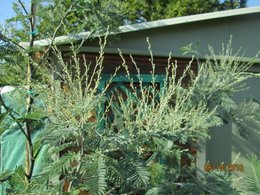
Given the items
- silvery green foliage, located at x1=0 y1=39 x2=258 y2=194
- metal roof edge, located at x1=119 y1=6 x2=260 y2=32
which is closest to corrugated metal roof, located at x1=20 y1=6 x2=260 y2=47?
metal roof edge, located at x1=119 y1=6 x2=260 y2=32

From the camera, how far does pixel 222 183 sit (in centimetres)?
370

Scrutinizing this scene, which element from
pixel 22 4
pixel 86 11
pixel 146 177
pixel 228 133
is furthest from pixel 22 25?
pixel 228 133

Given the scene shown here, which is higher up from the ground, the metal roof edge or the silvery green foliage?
the metal roof edge

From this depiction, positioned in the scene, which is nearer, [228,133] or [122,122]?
[122,122]

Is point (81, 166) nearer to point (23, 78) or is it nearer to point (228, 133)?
point (23, 78)

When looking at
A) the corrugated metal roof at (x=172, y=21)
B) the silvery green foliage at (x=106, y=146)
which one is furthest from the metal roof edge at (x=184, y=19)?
the silvery green foliage at (x=106, y=146)

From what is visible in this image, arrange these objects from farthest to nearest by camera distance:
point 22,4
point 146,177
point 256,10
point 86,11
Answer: point 256,10 → point 86,11 → point 22,4 → point 146,177

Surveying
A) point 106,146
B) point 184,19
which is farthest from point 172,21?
point 106,146

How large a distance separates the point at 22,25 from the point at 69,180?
2.55 m

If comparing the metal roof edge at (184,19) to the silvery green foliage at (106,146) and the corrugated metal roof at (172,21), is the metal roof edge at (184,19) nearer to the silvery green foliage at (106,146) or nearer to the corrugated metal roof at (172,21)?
the corrugated metal roof at (172,21)

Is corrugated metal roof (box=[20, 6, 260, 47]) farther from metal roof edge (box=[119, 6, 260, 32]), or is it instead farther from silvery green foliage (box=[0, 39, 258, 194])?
silvery green foliage (box=[0, 39, 258, 194])

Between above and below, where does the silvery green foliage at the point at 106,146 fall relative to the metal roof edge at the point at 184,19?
below

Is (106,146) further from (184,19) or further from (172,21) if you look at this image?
(184,19)

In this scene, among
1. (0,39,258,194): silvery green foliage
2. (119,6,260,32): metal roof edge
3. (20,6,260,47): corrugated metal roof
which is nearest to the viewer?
(0,39,258,194): silvery green foliage
